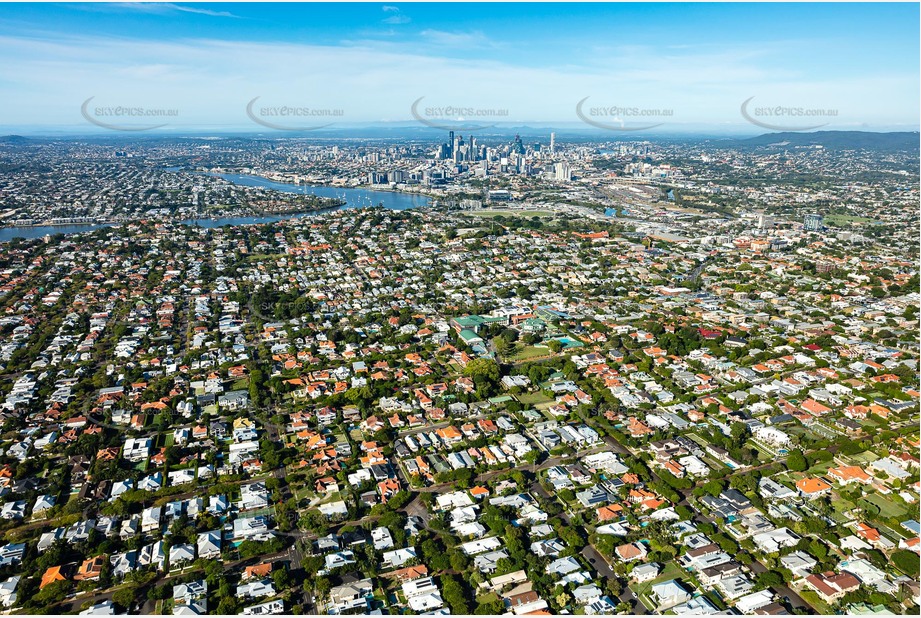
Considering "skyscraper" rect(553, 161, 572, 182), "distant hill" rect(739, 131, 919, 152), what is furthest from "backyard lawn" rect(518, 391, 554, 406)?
"distant hill" rect(739, 131, 919, 152)

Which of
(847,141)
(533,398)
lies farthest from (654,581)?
(847,141)

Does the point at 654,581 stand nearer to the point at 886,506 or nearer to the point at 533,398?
the point at 886,506

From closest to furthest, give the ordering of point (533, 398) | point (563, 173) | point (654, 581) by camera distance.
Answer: point (654, 581), point (533, 398), point (563, 173)

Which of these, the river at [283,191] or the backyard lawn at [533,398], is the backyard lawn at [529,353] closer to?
the backyard lawn at [533,398]

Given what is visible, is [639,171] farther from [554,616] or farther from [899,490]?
[554,616]

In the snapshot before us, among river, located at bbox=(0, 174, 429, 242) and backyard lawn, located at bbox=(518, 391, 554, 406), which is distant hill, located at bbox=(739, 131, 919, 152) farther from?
backyard lawn, located at bbox=(518, 391, 554, 406)

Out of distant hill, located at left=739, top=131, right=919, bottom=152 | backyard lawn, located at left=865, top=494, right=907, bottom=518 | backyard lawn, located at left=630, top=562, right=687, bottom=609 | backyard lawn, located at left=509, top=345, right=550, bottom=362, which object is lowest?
backyard lawn, located at left=630, top=562, right=687, bottom=609
